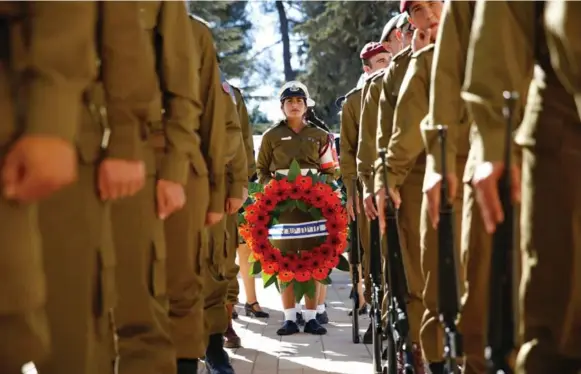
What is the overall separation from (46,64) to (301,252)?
542 cm

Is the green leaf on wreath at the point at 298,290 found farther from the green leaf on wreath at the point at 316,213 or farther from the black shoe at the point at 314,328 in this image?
the green leaf on wreath at the point at 316,213

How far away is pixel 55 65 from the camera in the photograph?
2.54 m

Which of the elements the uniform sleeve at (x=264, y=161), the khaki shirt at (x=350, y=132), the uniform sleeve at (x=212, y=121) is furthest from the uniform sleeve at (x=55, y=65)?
the uniform sleeve at (x=264, y=161)

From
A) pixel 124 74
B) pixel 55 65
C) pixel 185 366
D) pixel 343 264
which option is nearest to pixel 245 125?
pixel 343 264

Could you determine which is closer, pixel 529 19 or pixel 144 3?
pixel 529 19

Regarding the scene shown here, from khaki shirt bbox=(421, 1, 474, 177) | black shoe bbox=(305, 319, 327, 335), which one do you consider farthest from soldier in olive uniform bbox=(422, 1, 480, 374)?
black shoe bbox=(305, 319, 327, 335)

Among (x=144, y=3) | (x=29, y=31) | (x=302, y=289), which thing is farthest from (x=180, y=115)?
(x=302, y=289)

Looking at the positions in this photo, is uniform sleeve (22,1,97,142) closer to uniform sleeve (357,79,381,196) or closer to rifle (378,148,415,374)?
rifle (378,148,415,374)

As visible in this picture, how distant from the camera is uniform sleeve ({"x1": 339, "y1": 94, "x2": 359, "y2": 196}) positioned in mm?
8078

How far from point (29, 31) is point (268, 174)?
19.9ft

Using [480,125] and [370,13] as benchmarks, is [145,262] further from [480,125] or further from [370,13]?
[370,13]

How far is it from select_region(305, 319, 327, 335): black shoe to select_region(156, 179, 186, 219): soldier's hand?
419cm

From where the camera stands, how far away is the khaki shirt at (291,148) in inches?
329

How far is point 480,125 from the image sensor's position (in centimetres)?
286
